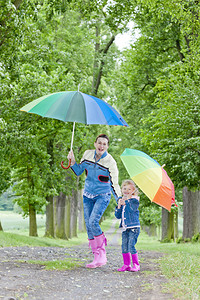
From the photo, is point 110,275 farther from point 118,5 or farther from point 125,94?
point 125,94

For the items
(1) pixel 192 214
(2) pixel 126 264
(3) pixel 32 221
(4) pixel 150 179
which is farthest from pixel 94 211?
(3) pixel 32 221

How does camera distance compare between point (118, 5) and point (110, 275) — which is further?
point (118, 5)

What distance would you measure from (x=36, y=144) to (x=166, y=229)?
1187 centimetres

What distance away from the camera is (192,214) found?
59.8 ft

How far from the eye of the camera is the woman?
283 inches

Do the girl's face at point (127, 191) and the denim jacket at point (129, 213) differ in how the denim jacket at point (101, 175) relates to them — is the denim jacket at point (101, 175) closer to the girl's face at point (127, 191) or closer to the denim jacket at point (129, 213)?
the girl's face at point (127, 191)

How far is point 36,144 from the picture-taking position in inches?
664

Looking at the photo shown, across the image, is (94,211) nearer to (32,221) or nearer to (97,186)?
(97,186)

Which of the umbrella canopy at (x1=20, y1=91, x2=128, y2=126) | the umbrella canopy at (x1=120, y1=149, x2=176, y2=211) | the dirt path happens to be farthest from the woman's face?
the dirt path

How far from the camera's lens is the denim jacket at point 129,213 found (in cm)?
716

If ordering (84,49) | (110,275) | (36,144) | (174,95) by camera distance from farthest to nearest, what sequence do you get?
1. (84,49)
2. (36,144)
3. (174,95)
4. (110,275)

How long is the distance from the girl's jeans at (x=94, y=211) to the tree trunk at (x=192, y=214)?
459 inches

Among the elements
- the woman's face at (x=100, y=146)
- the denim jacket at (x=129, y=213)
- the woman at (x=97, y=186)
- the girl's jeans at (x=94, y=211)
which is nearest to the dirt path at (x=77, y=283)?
the woman at (x=97, y=186)

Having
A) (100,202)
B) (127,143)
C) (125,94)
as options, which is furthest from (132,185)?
(127,143)
